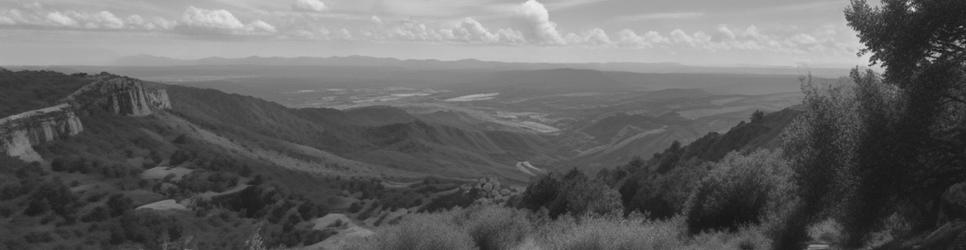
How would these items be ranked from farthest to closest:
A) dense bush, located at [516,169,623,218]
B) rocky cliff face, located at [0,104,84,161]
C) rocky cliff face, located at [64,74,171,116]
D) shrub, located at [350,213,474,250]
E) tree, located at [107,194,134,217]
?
rocky cliff face, located at [64,74,171,116], rocky cliff face, located at [0,104,84,161], tree, located at [107,194,134,217], dense bush, located at [516,169,623,218], shrub, located at [350,213,474,250]

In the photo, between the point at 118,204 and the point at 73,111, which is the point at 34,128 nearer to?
the point at 73,111

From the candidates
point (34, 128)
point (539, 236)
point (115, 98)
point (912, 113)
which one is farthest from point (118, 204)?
point (115, 98)

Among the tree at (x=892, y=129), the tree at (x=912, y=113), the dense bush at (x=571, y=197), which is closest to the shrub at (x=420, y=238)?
the tree at (x=892, y=129)

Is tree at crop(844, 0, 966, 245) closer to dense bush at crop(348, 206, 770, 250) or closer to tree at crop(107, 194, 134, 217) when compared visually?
dense bush at crop(348, 206, 770, 250)

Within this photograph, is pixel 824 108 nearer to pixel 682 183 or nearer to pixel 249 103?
pixel 682 183

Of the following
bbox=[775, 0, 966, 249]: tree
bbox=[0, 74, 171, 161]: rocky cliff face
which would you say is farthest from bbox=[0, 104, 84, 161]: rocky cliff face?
bbox=[775, 0, 966, 249]: tree

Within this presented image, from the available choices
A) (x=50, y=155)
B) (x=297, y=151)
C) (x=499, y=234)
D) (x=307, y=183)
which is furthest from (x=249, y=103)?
(x=499, y=234)

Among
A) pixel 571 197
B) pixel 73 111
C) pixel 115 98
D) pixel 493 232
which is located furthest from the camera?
pixel 115 98

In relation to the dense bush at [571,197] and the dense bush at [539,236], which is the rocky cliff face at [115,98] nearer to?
the dense bush at [571,197]
